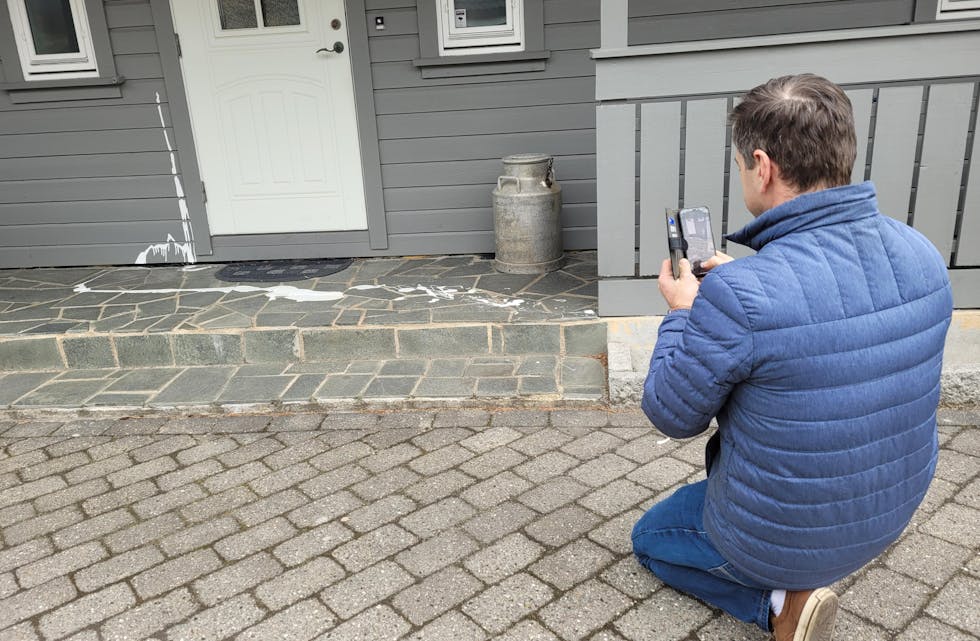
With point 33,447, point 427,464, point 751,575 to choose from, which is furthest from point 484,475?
point 33,447

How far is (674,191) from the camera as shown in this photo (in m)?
3.63

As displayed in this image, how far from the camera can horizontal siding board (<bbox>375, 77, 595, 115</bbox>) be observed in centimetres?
511

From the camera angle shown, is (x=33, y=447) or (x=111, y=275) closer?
(x=33, y=447)

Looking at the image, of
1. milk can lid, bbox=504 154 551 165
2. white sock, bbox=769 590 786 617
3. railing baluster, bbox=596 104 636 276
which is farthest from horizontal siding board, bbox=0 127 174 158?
white sock, bbox=769 590 786 617

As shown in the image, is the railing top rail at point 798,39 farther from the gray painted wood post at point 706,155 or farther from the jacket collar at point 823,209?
the jacket collar at point 823,209

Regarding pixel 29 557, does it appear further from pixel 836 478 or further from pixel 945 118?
pixel 945 118

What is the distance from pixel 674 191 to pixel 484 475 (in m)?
1.67

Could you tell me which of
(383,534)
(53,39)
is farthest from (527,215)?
(53,39)

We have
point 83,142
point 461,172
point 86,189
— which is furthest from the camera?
point 86,189

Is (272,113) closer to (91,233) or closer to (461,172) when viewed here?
(461,172)

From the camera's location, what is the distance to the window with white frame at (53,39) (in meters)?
5.21

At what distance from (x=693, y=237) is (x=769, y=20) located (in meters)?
3.47

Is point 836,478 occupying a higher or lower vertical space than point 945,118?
lower

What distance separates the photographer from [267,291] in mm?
4805
